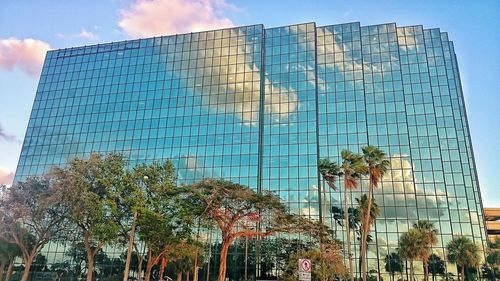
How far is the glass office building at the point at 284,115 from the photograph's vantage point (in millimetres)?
55969

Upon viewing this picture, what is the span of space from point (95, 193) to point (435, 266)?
46.3 meters

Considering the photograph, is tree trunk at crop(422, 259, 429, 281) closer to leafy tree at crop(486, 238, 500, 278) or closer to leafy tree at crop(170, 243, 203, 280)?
A: leafy tree at crop(486, 238, 500, 278)

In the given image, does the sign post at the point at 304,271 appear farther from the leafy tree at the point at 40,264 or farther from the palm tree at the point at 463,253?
the leafy tree at the point at 40,264

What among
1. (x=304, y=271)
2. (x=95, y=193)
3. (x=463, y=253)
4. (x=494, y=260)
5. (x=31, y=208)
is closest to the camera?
(x=304, y=271)

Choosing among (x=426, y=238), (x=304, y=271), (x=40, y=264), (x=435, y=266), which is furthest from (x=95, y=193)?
(x=435, y=266)

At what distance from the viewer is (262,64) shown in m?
66.6

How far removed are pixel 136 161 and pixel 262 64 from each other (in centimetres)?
2846

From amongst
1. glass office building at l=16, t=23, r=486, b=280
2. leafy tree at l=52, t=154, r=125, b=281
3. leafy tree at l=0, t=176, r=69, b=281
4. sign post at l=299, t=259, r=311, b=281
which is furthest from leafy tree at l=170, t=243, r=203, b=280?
sign post at l=299, t=259, r=311, b=281

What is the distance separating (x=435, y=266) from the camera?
5181 cm

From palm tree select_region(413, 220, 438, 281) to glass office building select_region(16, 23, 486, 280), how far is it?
5.16 ft

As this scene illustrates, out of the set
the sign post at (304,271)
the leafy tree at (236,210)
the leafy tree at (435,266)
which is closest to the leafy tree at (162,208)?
the leafy tree at (236,210)

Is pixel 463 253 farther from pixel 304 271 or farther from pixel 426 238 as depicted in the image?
pixel 304 271

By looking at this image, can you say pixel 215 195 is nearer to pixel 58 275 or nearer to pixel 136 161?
pixel 136 161

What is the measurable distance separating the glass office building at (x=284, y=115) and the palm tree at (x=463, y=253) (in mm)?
1561
